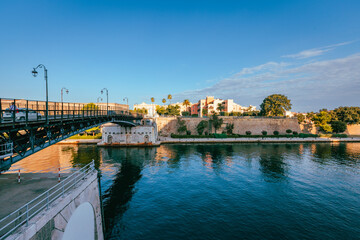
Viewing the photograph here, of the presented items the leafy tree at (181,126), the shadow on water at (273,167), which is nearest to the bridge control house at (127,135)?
the leafy tree at (181,126)

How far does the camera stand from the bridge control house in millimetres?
54947

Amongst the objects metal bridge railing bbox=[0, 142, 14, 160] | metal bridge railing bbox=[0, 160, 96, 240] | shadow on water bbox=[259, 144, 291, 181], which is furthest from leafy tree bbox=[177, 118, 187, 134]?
metal bridge railing bbox=[0, 142, 14, 160]

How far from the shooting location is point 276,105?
90.5 metres

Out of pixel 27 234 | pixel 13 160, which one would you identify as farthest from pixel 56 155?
pixel 27 234

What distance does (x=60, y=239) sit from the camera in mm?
9656

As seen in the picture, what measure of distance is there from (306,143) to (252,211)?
202ft

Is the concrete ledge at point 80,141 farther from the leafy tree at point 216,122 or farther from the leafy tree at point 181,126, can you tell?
the leafy tree at point 216,122

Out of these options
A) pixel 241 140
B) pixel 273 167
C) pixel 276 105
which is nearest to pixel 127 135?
pixel 241 140

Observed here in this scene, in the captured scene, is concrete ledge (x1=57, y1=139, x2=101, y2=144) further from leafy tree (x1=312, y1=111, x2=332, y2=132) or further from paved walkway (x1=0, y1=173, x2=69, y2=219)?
leafy tree (x1=312, y1=111, x2=332, y2=132)

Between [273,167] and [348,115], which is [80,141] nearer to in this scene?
[273,167]

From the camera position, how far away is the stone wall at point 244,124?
249 feet

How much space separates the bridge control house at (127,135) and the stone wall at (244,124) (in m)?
18.0

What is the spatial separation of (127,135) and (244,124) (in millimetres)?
53941

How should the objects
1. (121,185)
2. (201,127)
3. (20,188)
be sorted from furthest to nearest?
(201,127), (121,185), (20,188)
